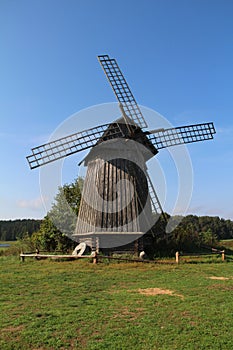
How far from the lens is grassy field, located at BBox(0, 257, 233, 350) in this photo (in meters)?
5.68

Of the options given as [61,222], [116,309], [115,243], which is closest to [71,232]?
[61,222]

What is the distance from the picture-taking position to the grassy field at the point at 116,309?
18.6 feet

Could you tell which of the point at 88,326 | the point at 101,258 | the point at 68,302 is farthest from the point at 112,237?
the point at 88,326

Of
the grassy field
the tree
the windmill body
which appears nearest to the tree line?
the tree

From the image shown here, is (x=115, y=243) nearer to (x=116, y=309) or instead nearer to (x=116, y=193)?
(x=116, y=193)

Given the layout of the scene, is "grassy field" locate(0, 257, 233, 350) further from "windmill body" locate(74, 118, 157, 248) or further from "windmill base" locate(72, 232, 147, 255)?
"windmill body" locate(74, 118, 157, 248)

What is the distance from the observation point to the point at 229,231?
2938 inches

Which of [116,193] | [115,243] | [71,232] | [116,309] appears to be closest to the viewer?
[116,309]

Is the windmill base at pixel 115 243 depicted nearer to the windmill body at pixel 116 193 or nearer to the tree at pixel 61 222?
the windmill body at pixel 116 193

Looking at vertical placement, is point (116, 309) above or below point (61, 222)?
below

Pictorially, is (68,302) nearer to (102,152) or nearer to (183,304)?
(183,304)

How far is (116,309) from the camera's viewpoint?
772 cm

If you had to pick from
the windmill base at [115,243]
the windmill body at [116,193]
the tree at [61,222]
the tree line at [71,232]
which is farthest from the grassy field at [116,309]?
the tree at [61,222]

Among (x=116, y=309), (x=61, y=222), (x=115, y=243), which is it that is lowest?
(x=116, y=309)
